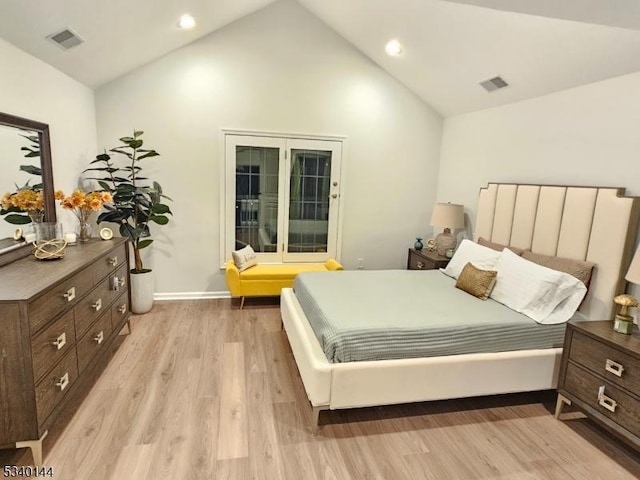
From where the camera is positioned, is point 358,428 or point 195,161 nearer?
point 358,428

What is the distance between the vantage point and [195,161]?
4.23 meters

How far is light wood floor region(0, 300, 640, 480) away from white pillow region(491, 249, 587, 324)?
627 millimetres

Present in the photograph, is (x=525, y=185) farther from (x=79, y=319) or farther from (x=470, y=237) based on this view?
(x=79, y=319)

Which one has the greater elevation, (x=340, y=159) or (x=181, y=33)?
(x=181, y=33)

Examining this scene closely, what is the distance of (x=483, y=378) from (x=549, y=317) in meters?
0.68

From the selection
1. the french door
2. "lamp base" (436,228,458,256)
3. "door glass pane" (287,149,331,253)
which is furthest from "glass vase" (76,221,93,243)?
"lamp base" (436,228,458,256)

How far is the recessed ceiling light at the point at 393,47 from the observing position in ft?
12.5

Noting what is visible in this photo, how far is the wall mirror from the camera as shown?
7.61 ft

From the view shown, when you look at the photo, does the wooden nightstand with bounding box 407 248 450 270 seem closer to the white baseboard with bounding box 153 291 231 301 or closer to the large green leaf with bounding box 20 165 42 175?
the white baseboard with bounding box 153 291 231 301

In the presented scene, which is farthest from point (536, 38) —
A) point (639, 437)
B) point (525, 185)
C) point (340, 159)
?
point (639, 437)

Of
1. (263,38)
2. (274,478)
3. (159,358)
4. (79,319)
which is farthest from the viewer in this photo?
(263,38)

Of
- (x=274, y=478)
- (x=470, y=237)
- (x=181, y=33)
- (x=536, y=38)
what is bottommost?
(x=274, y=478)

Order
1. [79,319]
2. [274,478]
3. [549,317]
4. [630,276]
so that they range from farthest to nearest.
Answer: [549,317], [79,319], [630,276], [274,478]

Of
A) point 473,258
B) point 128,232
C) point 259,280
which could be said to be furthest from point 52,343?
point 473,258
